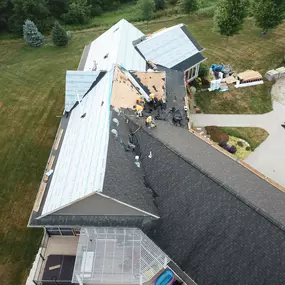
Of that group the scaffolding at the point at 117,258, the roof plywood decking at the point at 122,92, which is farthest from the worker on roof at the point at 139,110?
the scaffolding at the point at 117,258

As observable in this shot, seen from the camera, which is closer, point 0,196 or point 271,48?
point 0,196

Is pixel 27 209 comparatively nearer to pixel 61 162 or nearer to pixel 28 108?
pixel 61 162

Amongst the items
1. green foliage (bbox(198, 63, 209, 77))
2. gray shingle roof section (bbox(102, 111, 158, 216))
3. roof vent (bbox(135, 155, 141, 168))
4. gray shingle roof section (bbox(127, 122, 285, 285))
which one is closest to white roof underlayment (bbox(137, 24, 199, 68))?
green foliage (bbox(198, 63, 209, 77))

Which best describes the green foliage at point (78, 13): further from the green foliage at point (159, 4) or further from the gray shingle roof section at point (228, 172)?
the gray shingle roof section at point (228, 172)

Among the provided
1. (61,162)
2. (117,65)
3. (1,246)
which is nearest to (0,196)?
(1,246)

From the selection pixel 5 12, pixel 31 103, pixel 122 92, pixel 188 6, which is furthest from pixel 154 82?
pixel 5 12

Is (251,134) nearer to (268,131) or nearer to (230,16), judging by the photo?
(268,131)
